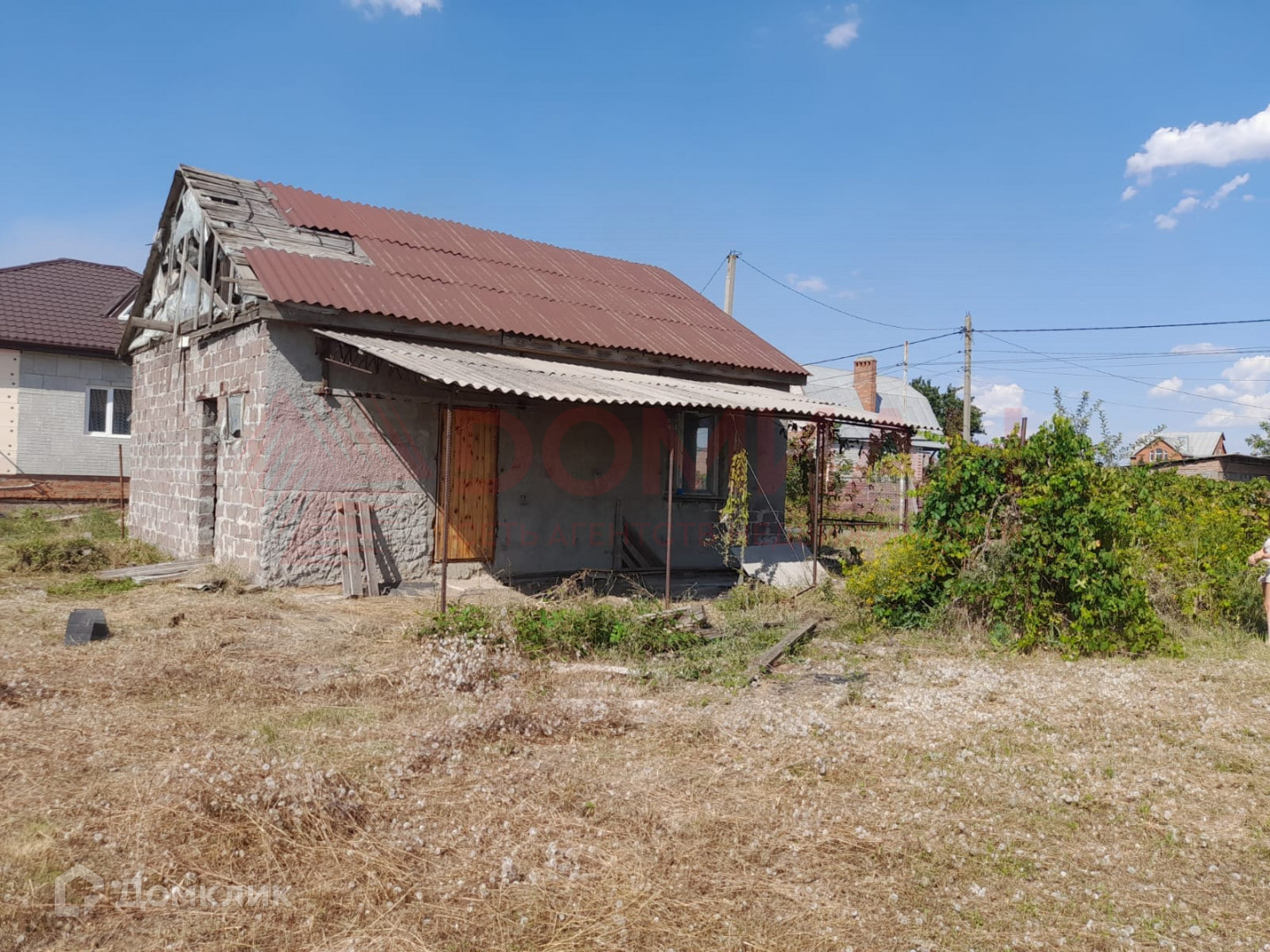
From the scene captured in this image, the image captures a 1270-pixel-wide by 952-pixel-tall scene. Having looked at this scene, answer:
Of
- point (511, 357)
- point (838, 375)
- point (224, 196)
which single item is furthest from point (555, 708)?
point (838, 375)

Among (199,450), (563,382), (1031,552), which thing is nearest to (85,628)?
(199,450)

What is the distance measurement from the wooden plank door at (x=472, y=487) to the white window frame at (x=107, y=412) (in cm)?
1230

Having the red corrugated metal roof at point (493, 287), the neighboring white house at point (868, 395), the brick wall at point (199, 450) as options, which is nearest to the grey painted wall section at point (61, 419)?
the brick wall at point (199, 450)

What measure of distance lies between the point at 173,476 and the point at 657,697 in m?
9.07

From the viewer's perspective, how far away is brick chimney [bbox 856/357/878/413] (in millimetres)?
33531

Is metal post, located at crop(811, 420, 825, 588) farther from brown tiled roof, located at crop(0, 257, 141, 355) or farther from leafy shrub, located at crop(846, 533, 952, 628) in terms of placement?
brown tiled roof, located at crop(0, 257, 141, 355)

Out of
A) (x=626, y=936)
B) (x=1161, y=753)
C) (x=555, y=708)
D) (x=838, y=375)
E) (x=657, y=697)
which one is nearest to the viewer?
(x=626, y=936)

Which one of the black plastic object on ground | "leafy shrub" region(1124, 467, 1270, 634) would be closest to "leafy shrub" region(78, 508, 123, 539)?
the black plastic object on ground

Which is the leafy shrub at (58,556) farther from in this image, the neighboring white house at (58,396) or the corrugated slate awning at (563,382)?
the neighboring white house at (58,396)

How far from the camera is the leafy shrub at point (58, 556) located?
1054 centimetres

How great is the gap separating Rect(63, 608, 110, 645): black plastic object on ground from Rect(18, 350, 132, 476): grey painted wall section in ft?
43.8

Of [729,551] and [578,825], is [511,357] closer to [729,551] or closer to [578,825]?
[729,551]

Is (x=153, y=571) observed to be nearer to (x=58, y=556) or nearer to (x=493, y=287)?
(x=58, y=556)

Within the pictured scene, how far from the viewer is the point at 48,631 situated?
732 cm
